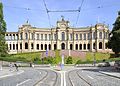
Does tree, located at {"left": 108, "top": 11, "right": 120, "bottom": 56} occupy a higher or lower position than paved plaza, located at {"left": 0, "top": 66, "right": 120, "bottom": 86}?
higher

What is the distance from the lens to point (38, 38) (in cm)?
13625

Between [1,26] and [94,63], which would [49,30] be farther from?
[1,26]

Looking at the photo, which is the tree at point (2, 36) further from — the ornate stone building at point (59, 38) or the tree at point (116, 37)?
the ornate stone building at point (59, 38)

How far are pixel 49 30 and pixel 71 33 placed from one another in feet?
33.2

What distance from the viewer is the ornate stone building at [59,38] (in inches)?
5054

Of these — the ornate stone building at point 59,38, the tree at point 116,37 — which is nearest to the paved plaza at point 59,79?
the tree at point 116,37

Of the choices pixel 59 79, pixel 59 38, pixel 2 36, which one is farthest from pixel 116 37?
pixel 59 38

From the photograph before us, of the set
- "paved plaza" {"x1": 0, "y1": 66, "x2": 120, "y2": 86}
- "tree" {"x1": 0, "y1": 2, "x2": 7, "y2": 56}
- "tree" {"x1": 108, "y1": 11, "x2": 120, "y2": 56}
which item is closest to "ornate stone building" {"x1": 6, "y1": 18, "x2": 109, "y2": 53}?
"tree" {"x1": 0, "y1": 2, "x2": 7, "y2": 56}

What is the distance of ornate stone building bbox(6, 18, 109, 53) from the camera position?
128 meters

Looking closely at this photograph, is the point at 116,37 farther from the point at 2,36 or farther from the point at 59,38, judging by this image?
the point at 59,38

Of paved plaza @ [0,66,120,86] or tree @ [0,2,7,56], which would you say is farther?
tree @ [0,2,7,56]

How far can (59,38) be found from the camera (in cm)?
13312

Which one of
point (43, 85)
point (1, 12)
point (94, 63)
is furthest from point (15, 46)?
point (43, 85)

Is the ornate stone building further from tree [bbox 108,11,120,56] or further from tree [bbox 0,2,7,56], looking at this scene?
tree [bbox 108,11,120,56]
